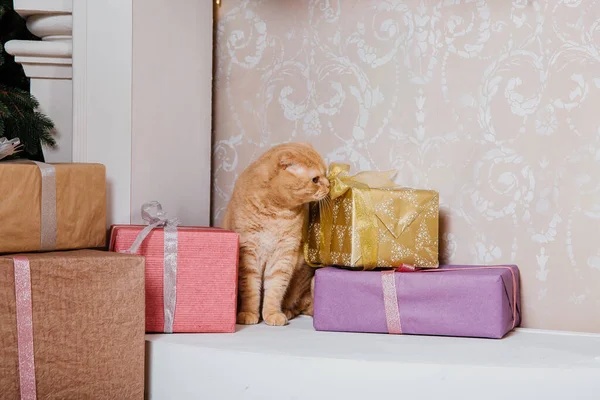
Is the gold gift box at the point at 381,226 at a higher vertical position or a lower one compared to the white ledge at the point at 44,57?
lower

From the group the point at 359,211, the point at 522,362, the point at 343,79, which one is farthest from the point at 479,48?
the point at 522,362

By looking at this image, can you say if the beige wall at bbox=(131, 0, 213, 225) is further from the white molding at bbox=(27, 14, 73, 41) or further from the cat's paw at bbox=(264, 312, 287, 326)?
the cat's paw at bbox=(264, 312, 287, 326)

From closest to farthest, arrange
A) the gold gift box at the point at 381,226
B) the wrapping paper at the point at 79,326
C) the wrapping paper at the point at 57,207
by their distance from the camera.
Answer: the wrapping paper at the point at 79,326, the wrapping paper at the point at 57,207, the gold gift box at the point at 381,226

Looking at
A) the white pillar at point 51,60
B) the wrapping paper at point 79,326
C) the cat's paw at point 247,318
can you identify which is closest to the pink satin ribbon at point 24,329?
the wrapping paper at point 79,326

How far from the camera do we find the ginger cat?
4.77 feet

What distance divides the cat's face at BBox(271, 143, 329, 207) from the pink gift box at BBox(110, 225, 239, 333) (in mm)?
168

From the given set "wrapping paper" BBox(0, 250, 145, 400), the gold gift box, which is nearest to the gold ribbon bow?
the gold gift box

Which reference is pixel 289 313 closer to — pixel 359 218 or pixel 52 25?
pixel 359 218

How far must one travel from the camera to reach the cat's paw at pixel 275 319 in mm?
1482

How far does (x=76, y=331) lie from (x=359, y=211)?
0.62 m

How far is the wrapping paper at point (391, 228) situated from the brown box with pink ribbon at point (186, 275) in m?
0.24

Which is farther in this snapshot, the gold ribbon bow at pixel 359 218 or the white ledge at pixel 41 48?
the white ledge at pixel 41 48

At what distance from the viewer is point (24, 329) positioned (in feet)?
3.58

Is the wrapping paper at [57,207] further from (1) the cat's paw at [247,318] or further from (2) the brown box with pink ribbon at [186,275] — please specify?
(1) the cat's paw at [247,318]
